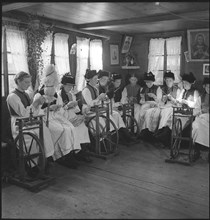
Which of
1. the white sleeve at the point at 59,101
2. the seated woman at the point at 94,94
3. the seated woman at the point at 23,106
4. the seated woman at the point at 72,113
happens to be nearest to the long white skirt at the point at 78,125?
the seated woman at the point at 72,113

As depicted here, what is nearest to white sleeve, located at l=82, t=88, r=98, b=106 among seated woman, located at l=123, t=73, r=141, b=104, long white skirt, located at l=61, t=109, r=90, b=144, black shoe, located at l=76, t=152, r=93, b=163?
long white skirt, located at l=61, t=109, r=90, b=144

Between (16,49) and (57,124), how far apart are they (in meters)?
1.20

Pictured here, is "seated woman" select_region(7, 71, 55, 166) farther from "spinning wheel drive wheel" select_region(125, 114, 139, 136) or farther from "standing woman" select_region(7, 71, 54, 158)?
"spinning wheel drive wheel" select_region(125, 114, 139, 136)

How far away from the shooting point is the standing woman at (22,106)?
10.4ft

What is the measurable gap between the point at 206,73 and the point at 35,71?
110 inches

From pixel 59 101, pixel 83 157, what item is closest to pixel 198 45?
pixel 59 101

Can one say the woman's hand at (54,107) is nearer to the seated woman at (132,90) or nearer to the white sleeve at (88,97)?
the white sleeve at (88,97)

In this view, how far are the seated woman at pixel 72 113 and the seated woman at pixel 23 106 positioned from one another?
1.85 ft

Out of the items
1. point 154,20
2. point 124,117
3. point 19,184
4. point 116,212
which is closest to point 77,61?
point 124,117

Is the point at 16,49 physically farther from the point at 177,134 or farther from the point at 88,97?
the point at 177,134

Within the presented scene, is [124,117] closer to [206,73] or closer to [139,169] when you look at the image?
[139,169]

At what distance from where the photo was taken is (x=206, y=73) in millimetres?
A: 1759

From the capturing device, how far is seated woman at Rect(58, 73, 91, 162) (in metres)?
3.80

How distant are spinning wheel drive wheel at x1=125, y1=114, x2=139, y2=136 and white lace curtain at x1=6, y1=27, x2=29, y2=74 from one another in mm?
1918
